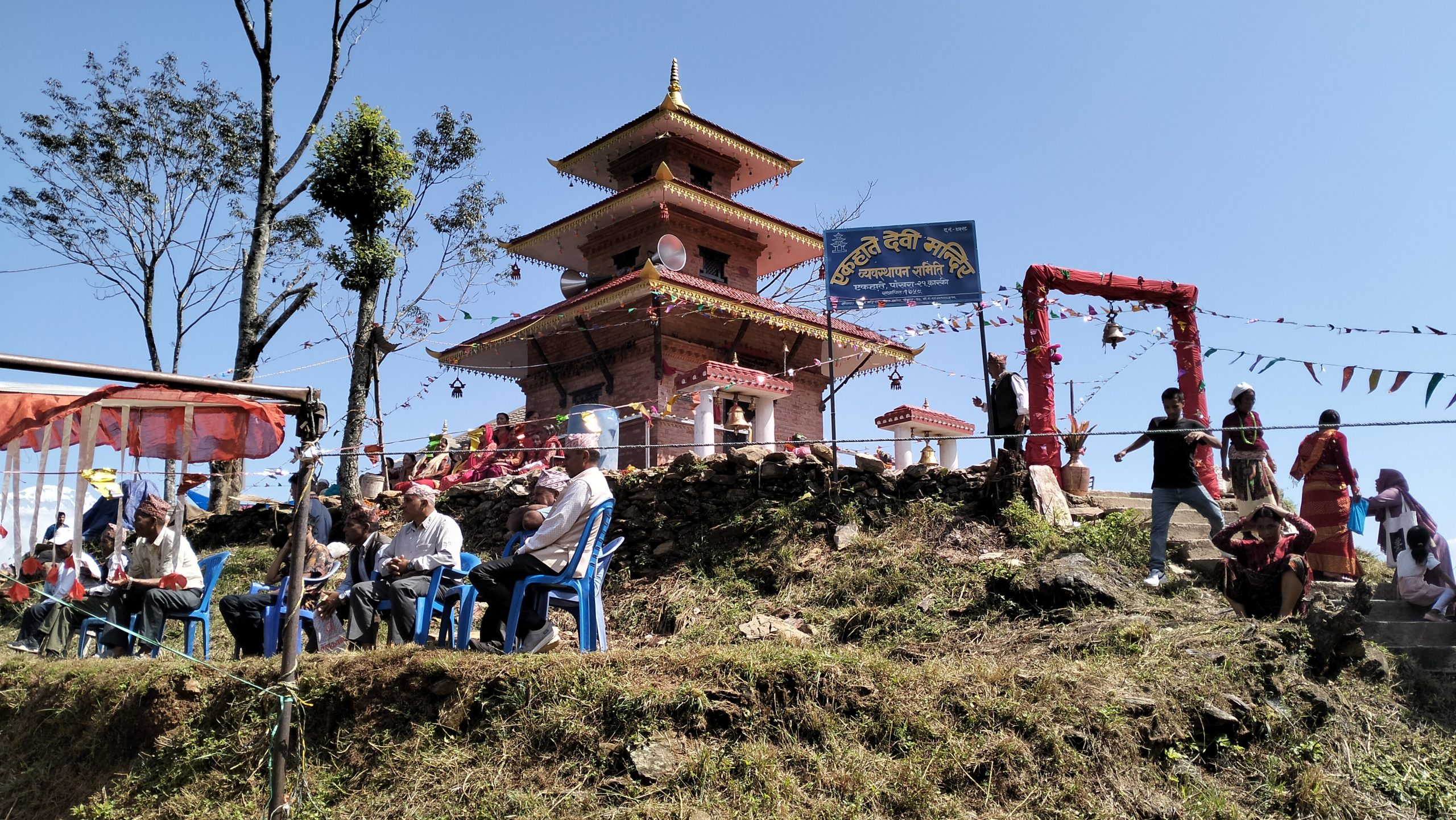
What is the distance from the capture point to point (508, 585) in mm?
5730

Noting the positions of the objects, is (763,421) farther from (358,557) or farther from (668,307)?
(358,557)

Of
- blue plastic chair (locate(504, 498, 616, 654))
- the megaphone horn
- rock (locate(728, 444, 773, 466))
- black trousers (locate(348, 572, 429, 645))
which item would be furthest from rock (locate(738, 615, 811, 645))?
the megaphone horn

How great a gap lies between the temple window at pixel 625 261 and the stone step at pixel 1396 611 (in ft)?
42.3

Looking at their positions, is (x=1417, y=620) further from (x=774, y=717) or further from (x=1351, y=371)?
(x=774, y=717)

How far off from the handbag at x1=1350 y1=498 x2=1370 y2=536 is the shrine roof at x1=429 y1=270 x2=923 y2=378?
919 cm

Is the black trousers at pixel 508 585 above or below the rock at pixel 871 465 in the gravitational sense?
below

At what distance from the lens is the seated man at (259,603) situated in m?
6.36

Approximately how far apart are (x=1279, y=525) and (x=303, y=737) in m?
5.87

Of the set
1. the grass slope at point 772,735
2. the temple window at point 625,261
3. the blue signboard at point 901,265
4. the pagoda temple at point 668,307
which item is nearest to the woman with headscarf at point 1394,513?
the grass slope at point 772,735

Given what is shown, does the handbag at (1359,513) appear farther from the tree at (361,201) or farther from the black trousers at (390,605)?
the tree at (361,201)

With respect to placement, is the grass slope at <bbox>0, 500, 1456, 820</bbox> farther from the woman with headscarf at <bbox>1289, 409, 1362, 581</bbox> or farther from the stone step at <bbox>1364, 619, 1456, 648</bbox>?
the woman with headscarf at <bbox>1289, 409, 1362, 581</bbox>

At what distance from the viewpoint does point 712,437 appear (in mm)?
13102

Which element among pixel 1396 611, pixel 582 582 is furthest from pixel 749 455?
pixel 1396 611

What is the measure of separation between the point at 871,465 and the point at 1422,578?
14.1 feet
